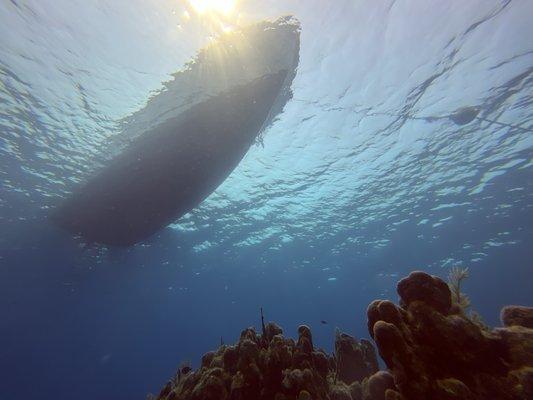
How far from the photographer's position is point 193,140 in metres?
11.5

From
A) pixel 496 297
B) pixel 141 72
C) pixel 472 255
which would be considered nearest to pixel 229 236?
pixel 141 72

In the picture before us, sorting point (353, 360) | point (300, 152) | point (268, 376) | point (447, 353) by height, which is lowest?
point (447, 353)

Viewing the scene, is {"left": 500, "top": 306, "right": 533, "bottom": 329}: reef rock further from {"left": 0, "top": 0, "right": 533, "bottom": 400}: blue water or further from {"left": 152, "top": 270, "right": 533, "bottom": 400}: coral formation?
{"left": 0, "top": 0, "right": 533, "bottom": 400}: blue water

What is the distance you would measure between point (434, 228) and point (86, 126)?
91.7 feet

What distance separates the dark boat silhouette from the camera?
9.38 metres

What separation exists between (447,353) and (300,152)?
1350 centimetres

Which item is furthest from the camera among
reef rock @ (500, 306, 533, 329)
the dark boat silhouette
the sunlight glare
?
the dark boat silhouette

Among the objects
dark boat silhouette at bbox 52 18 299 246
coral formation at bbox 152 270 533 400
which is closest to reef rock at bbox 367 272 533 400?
coral formation at bbox 152 270 533 400

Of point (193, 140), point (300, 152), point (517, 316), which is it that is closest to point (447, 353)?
point (517, 316)

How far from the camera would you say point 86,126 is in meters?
13.2

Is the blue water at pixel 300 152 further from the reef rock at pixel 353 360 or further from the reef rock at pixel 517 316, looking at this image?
the reef rock at pixel 517 316

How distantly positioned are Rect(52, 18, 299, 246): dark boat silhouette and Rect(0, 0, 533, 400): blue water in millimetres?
682

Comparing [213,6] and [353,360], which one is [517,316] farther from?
[213,6]

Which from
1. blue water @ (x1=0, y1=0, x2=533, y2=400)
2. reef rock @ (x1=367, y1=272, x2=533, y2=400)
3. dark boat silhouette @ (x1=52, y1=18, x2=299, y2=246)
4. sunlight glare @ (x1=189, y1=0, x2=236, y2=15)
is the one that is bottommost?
reef rock @ (x1=367, y1=272, x2=533, y2=400)
